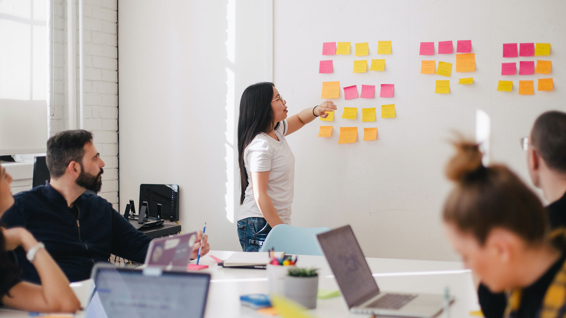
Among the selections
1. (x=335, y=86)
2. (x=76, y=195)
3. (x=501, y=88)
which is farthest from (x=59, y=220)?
(x=501, y=88)

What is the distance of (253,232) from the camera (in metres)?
2.87

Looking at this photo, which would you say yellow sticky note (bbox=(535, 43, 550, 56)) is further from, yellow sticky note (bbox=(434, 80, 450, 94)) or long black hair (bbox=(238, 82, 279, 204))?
long black hair (bbox=(238, 82, 279, 204))

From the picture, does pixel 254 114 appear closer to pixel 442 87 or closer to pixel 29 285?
pixel 442 87

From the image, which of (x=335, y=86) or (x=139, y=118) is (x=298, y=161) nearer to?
(x=335, y=86)

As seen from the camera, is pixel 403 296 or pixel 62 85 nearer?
pixel 403 296

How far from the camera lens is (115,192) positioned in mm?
4047

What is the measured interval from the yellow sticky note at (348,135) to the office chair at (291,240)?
39.3 inches

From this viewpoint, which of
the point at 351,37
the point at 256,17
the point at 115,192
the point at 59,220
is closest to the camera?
the point at 59,220

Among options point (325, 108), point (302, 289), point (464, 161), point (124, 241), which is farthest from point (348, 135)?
point (464, 161)

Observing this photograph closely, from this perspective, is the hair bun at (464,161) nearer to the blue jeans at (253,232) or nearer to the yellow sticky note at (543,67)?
the blue jeans at (253,232)

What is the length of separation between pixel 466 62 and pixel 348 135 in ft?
2.74

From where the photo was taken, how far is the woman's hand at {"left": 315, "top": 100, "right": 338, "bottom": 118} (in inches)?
125

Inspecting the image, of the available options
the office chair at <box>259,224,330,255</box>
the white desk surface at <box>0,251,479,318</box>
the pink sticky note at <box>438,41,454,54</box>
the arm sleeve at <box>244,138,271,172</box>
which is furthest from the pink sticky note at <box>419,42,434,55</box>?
the white desk surface at <box>0,251,479,318</box>

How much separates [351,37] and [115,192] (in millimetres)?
2178
